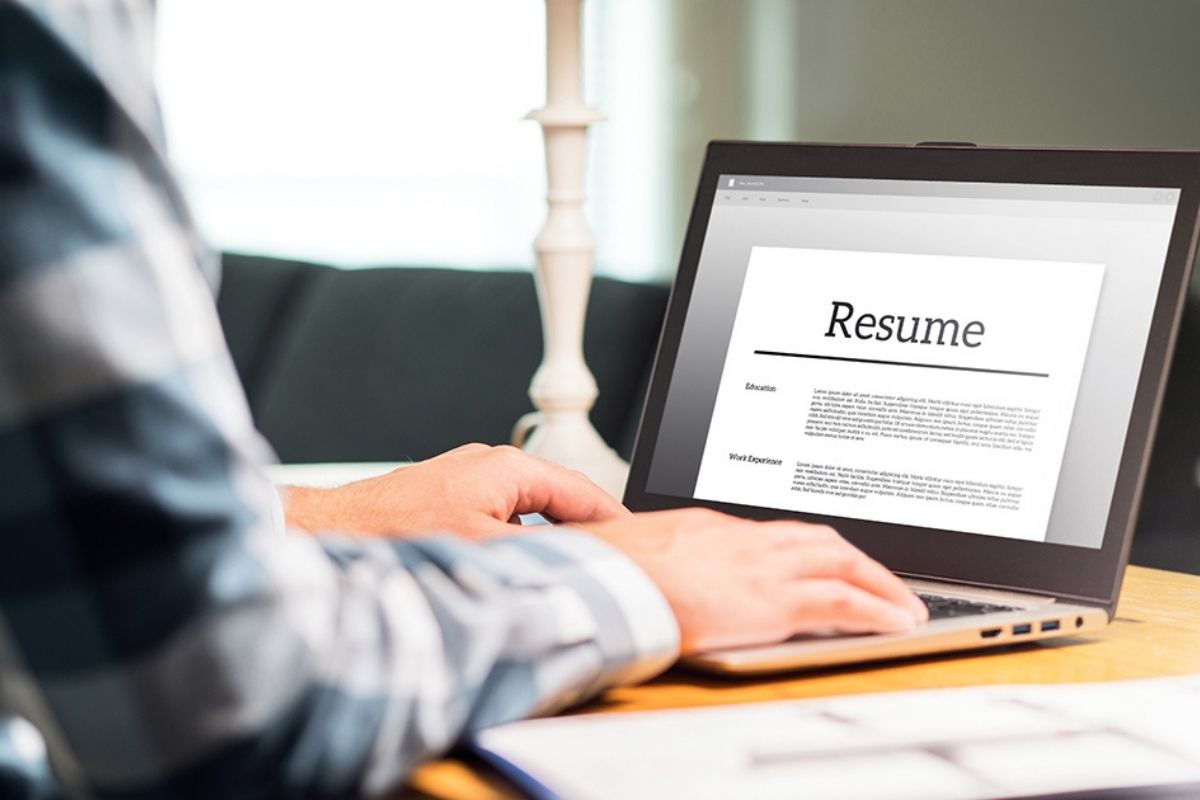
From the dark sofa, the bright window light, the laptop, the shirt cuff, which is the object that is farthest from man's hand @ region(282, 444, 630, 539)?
the bright window light

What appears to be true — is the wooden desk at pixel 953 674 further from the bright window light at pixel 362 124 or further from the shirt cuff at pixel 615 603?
the bright window light at pixel 362 124

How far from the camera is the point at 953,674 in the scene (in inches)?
29.4

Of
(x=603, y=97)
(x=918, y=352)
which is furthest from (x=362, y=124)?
(x=918, y=352)

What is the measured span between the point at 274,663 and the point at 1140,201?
635 millimetres

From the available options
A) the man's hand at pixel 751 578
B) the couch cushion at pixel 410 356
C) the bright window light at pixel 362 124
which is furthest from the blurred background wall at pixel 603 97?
the man's hand at pixel 751 578

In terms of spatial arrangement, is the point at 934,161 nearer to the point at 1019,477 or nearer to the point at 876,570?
the point at 1019,477

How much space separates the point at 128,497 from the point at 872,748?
0.29m

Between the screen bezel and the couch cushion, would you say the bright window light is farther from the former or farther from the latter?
the screen bezel

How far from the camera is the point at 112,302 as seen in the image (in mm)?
482

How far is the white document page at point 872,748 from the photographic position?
1.79ft

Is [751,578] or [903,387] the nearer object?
[751,578]

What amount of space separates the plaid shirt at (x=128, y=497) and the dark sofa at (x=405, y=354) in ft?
5.00

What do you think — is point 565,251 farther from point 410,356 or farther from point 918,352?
point 410,356

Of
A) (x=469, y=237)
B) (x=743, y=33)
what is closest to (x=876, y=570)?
(x=743, y=33)
